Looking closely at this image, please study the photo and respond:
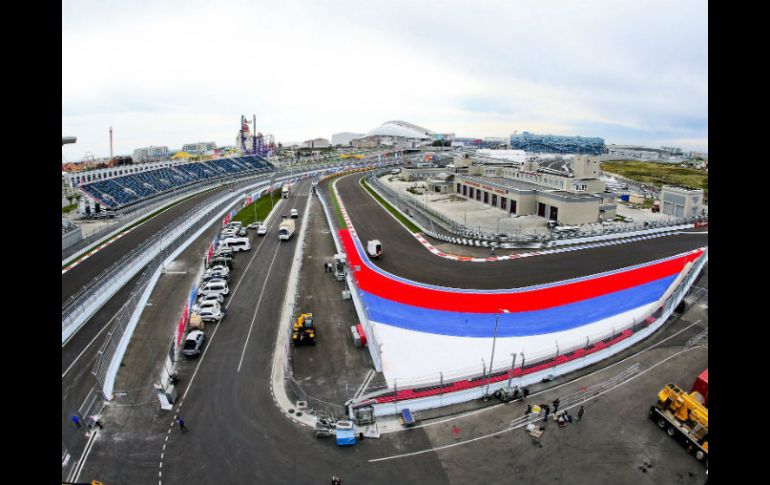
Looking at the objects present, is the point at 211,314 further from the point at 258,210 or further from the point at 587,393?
the point at 258,210

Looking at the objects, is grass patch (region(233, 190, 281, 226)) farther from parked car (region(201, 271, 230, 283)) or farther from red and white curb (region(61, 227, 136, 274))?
parked car (region(201, 271, 230, 283))

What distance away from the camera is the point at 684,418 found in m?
15.1

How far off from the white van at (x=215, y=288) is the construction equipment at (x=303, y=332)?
655cm

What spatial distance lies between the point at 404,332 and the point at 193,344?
920 cm

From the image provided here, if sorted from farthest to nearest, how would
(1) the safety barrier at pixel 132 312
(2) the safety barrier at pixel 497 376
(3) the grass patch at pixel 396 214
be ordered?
(3) the grass patch at pixel 396 214
(1) the safety barrier at pixel 132 312
(2) the safety barrier at pixel 497 376

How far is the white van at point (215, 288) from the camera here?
25.9 metres

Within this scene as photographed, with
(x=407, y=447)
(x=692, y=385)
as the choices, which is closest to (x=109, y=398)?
(x=407, y=447)

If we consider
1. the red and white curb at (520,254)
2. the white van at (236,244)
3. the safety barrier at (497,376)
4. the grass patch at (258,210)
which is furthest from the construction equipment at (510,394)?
the grass patch at (258,210)

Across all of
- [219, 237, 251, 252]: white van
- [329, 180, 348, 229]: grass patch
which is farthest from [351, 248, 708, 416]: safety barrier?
[329, 180, 348, 229]: grass patch

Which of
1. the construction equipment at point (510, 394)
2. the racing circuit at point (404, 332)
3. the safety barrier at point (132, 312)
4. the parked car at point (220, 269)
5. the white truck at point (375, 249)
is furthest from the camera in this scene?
the white truck at point (375, 249)

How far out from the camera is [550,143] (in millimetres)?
193750

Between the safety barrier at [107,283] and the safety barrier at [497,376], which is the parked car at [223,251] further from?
the safety barrier at [497,376]

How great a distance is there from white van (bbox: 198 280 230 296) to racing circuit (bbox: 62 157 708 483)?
1.15 metres

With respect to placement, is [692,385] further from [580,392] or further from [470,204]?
[470,204]
